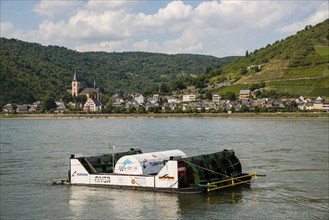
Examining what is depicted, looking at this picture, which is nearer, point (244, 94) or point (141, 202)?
point (141, 202)

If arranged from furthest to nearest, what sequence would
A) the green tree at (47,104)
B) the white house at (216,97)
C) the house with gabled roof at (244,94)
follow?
1. the green tree at (47,104)
2. the white house at (216,97)
3. the house with gabled roof at (244,94)

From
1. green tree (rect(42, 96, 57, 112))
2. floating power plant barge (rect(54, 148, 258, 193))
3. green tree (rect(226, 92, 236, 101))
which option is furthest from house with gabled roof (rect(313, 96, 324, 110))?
floating power plant barge (rect(54, 148, 258, 193))

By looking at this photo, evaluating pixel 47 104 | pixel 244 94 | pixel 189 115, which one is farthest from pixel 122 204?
pixel 47 104

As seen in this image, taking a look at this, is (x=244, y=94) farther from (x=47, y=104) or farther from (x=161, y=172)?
(x=161, y=172)

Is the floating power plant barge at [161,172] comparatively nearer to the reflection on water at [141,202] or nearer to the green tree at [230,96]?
the reflection on water at [141,202]

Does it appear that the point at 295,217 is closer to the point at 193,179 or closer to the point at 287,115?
the point at 193,179

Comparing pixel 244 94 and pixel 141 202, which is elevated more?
pixel 244 94

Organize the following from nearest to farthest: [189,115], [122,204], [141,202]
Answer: [122,204] < [141,202] < [189,115]

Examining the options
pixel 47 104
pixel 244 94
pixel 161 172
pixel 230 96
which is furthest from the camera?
pixel 47 104

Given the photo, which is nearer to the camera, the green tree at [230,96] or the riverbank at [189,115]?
the riverbank at [189,115]

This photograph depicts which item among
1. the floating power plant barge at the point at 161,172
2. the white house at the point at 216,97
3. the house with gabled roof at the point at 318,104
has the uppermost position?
the white house at the point at 216,97

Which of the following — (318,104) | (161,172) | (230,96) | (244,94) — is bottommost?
(161,172)

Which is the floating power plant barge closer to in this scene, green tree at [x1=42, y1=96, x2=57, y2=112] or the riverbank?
the riverbank

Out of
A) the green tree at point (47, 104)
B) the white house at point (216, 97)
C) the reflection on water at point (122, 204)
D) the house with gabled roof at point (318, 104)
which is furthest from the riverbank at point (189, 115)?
the reflection on water at point (122, 204)
